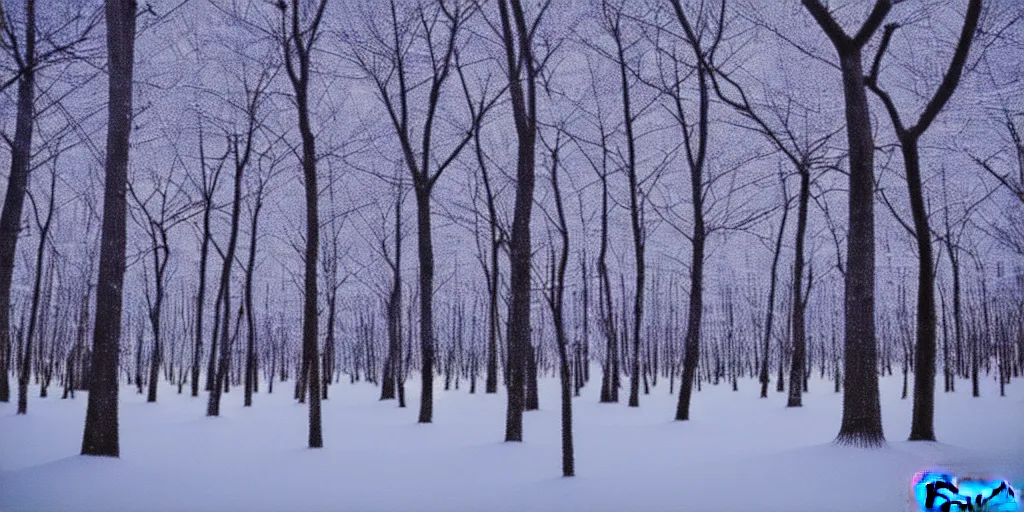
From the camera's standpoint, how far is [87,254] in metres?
22.2

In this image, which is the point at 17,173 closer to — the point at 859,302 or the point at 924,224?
the point at 859,302

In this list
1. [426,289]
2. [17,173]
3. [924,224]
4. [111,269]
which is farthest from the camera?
[426,289]

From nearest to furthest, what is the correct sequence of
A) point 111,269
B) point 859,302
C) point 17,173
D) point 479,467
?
point 111,269, point 859,302, point 479,467, point 17,173

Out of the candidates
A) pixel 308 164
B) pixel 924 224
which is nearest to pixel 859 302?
pixel 924 224

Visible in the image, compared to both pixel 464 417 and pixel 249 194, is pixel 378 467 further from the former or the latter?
pixel 249 194

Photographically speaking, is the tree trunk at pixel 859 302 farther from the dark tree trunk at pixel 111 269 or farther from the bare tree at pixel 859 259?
the dark tree trunk at pixel 111 269

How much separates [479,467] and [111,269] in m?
4.33

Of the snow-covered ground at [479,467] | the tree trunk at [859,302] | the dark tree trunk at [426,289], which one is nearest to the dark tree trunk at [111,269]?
the snow-covered ground at [479,467]

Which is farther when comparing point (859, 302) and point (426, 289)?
point (426, 289)

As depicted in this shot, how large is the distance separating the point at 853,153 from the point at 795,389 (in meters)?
10.3

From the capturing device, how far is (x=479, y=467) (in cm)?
826

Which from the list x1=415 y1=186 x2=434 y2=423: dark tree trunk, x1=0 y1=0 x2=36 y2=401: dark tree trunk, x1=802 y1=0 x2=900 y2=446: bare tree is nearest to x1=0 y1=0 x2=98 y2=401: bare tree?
x1=0 y1=0 x2=36 y2=401: dark tree trunk

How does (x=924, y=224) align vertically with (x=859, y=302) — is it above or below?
above

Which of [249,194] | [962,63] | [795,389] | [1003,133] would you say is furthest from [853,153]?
[249,194]
